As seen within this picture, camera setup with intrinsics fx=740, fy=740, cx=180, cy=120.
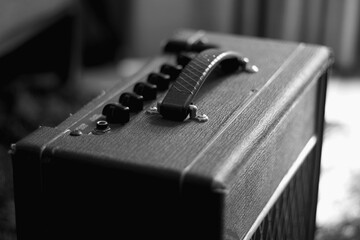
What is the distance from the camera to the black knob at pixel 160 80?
110 cm

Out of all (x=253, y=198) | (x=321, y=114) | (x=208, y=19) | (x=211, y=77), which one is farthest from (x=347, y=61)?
(x=253, y=198)

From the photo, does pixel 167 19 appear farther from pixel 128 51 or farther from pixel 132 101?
pixel 132 101

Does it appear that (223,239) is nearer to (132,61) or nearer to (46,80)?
(46,80)

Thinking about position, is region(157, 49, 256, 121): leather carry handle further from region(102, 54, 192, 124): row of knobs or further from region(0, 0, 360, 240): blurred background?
region(0, 0, 360, 240): blurred background

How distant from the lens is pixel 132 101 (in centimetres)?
101

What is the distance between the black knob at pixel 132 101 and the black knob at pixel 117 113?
31 millimetres

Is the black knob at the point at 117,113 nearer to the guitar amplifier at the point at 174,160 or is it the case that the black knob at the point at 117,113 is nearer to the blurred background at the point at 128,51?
the guitar amplifier at the point at 174,160

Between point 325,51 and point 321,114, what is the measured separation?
0.38ft

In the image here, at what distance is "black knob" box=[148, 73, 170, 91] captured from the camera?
1102 mm

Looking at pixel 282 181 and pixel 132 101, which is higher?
pixel 132 101

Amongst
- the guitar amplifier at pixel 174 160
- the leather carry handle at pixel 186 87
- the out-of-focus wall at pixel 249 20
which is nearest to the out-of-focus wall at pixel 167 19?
the out-of-focus wall at pixel 249 20

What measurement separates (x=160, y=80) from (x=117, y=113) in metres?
0.15

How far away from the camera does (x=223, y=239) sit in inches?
33.7

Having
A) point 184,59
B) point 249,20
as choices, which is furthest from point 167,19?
point 184,59
